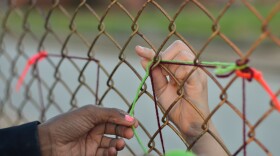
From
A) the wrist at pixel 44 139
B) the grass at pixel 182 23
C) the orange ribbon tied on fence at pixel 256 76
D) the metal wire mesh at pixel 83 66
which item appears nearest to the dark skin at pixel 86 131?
the wrist at pixel 44 139

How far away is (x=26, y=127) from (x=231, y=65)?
2.45 ft

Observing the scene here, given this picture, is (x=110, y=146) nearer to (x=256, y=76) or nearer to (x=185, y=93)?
(x=185, y=93)

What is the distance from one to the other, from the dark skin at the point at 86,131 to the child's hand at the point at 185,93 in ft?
0.41

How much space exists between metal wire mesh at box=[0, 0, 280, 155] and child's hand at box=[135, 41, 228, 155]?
3cm

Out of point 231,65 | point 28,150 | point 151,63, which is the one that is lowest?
point 28,150

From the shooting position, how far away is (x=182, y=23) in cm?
1431

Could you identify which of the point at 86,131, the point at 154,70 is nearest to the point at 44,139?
the point at 86,131

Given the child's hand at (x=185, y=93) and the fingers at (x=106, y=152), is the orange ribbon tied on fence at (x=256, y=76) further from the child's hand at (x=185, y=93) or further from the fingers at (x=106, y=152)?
the fingers at (x=106, y=152)

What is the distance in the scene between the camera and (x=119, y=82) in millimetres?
7262

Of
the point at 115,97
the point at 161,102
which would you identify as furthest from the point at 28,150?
the point at 115,97

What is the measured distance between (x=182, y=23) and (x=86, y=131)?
12703mm

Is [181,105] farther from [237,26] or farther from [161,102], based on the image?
[237,26]

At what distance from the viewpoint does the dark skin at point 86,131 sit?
1716mm

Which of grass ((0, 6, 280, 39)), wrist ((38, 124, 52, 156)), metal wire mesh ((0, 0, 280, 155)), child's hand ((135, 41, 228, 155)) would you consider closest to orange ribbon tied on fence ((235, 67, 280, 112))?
metal wire mesh ((0, 0, 280, 155))
